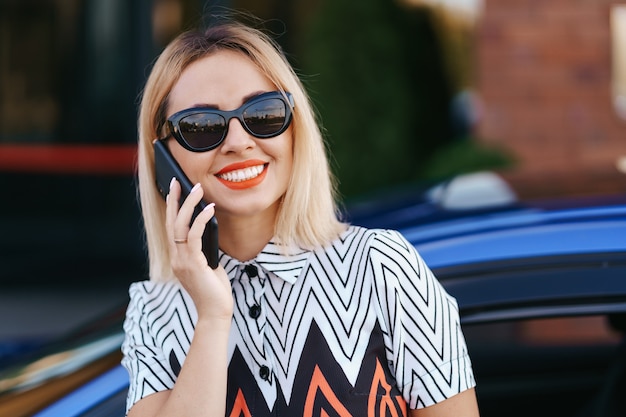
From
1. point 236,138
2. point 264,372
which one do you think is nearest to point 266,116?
point 236,138

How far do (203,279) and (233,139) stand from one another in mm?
242

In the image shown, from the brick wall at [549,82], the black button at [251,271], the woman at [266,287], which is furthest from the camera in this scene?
the brick wall at [549,82]

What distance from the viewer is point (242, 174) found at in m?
1.55

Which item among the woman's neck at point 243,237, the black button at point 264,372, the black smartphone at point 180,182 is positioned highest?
the black smartphone at point 180,182

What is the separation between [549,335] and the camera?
2.56 metres

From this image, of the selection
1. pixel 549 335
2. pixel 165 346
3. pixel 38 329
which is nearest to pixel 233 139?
pixel 165 346

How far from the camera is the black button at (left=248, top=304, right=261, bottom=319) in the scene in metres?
1.55

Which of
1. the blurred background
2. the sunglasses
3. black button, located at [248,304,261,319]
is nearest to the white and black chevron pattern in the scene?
black button, located at [248,304,261,319]

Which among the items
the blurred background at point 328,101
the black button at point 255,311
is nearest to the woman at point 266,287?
the black button at point 255,311

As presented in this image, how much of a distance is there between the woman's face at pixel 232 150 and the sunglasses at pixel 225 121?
0.01 m

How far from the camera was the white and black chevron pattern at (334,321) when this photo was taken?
4.82ft

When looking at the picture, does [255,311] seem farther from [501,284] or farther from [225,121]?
[501,284]

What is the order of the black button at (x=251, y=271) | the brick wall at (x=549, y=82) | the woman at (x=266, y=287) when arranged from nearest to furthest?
the woman at (x=266, y=287) < the black button at (x=251, y=271) < the brick wall at (x=549, y=82)

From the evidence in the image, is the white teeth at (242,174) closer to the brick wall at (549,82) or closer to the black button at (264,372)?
the black button at (264,372)
